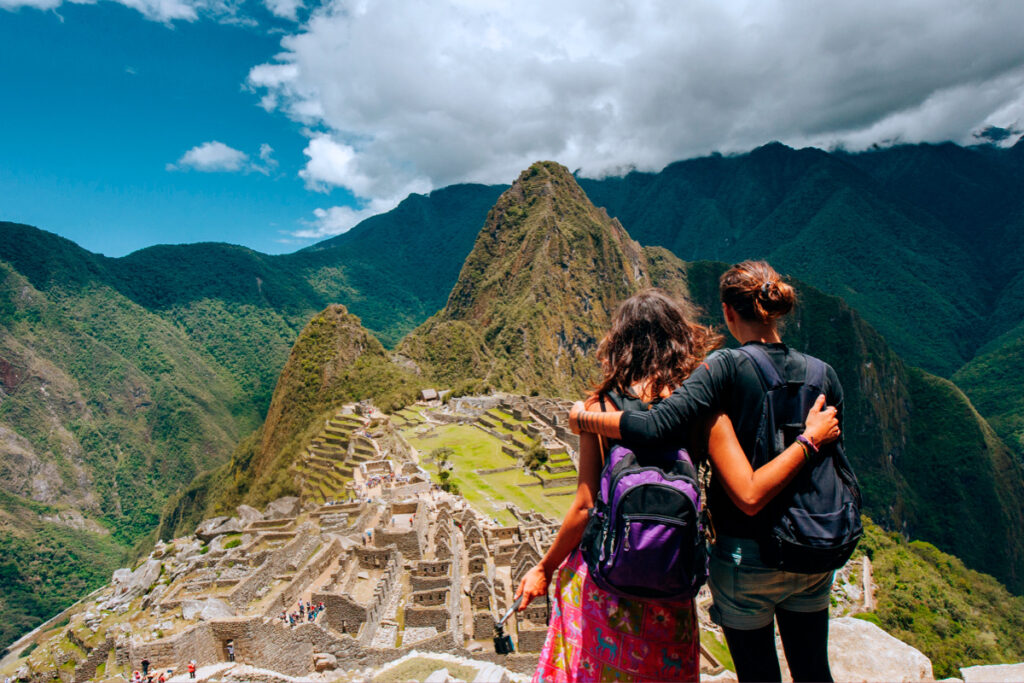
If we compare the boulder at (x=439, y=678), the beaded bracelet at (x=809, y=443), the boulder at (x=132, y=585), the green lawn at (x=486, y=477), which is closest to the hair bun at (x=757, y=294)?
the beaded bracelet at (x=809, y=443)

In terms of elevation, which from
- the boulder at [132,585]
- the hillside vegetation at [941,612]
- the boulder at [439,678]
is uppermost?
the boulder at [439,678]

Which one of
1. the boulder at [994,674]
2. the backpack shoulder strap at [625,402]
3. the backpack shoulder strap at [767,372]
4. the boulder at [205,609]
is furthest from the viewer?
the boulder at [205,609]

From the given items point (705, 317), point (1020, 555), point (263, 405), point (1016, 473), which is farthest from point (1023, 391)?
point (263, 405)

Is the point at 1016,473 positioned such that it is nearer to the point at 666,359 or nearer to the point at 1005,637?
the point at 1005,637

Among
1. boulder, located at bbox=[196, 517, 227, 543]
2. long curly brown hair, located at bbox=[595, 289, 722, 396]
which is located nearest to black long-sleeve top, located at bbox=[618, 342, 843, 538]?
long curly brown hair, located at bbox=[595, 289, 722, 396]

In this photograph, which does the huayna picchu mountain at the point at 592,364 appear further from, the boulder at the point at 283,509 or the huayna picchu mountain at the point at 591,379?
the boulder at the point at 283,509

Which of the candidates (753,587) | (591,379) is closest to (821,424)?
(753,587)
